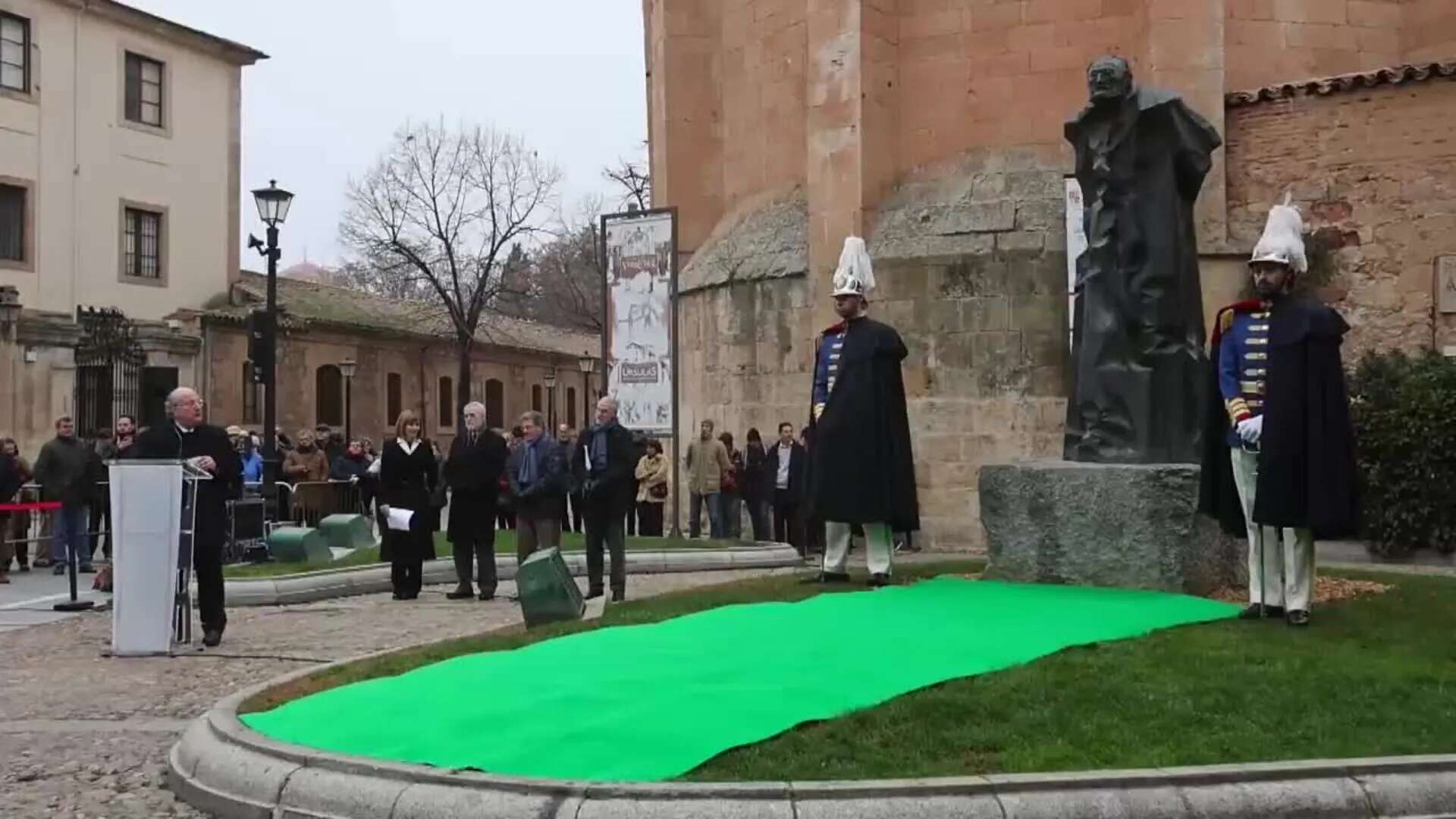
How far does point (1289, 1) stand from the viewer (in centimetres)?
1794

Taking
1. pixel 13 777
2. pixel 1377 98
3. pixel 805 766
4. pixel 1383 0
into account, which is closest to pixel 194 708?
pixel 13 777

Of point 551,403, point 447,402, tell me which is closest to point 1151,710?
point 447,402

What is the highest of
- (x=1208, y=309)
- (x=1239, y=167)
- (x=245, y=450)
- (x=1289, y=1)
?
(x=1289, y=1)

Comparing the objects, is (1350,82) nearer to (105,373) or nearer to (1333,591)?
(1333,591)

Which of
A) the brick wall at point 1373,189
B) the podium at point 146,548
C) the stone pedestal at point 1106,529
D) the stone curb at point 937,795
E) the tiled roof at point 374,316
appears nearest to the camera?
the stone curb at point 937,795

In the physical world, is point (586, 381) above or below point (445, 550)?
above

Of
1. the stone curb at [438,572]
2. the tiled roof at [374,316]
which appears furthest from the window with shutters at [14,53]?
the stone curb at [438,572]

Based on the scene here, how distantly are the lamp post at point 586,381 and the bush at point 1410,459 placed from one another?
29656 mm

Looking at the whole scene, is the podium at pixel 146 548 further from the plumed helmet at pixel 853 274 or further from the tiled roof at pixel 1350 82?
the tiled roof at pixel 1350 82

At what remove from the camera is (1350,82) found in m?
16.4

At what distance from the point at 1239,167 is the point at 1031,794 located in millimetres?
13802

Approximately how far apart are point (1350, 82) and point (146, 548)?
1349 cm

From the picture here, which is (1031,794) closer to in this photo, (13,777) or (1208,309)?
(13,777)

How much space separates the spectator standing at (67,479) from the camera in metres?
16.4
